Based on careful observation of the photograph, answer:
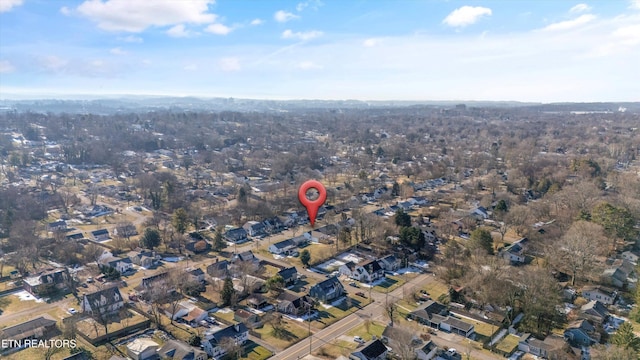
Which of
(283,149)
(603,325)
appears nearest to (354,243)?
(603,325)

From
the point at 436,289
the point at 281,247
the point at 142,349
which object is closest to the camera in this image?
the point at 142,349

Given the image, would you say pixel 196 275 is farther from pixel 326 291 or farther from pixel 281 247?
pixel 326 291

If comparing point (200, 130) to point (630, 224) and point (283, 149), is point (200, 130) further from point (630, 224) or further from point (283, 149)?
point (630, 224)

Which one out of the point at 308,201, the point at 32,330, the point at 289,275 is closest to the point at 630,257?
the point at 308,201

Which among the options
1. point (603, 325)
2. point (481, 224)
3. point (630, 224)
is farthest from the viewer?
point (481, 224)

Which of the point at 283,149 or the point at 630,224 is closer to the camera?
the point at 630,224

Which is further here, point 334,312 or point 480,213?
point 480,213
